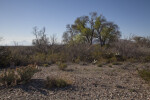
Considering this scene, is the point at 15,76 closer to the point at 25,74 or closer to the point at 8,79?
the point at 8,79

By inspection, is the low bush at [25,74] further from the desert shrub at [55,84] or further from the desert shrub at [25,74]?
the desert shrub at [55,84]

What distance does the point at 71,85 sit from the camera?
5156 millimetres

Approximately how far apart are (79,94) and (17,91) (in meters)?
2.20

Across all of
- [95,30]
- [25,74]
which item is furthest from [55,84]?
[95,30]

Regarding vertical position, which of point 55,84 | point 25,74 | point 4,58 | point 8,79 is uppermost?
point 4,58

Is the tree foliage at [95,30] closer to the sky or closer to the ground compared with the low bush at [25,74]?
closer to the sky

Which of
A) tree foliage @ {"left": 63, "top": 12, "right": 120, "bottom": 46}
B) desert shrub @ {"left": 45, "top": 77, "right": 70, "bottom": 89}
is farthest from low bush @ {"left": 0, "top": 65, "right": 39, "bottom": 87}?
tree foliage @ {"left": 63, "top": 12, "right": 120, "bottom": 46}

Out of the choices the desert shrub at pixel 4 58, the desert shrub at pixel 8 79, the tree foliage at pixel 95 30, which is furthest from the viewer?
the tree foliage at pixel 95 30

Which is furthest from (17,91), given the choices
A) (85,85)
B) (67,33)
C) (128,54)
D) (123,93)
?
(67,33)

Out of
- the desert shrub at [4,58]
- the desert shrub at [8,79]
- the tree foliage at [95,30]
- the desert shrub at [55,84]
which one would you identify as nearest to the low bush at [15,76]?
the desert shrub at [8,79]

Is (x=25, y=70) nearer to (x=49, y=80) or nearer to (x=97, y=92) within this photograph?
(x=49, y=80)

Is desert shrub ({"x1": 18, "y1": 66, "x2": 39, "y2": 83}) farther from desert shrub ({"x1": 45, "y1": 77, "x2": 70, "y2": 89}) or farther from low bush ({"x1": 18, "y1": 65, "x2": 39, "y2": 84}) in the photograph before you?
desert shrub ({"x1": 45, "y1": 77, "x2": 70, "y2": 89})

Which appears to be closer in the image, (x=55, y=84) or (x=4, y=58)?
(x=55, y=84)

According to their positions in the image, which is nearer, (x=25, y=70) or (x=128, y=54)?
(x=25, y=70)
